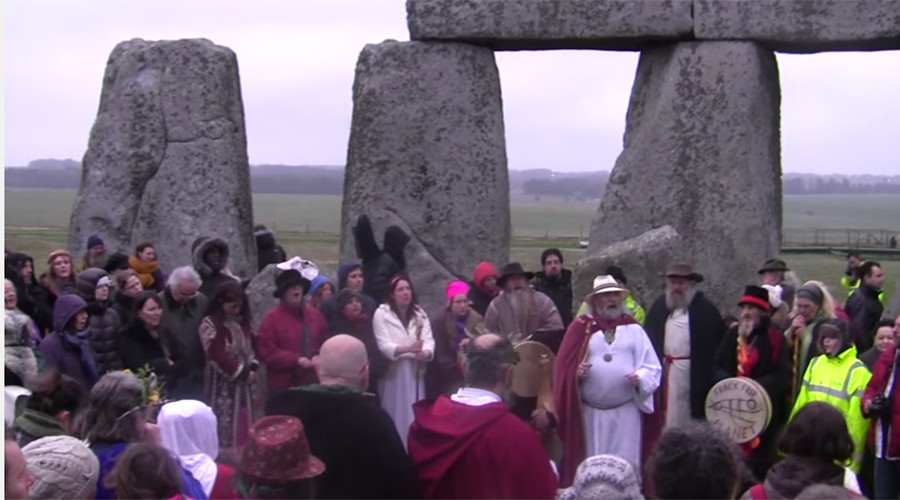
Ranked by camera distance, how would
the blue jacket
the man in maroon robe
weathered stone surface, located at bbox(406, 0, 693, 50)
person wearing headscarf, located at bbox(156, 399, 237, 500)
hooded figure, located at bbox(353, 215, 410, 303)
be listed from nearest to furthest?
the blue jacket < person wearing headscarf, located at bbox(156, 399, 237, 500) < the man in maroon robe < hooded figure, located at bbox(353, 215, 410, 303) < weathered stone surface, located at bbox(406, 0, 693, 50)

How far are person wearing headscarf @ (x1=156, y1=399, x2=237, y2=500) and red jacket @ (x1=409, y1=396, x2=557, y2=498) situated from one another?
2.19 feet

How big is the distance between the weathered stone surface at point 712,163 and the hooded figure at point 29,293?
13.6 ft

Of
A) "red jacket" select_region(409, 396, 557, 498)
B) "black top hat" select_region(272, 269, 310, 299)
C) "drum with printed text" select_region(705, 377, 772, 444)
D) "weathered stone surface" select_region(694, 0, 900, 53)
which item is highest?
"weathered stone surface" select_region(694, 0, 900, 53)

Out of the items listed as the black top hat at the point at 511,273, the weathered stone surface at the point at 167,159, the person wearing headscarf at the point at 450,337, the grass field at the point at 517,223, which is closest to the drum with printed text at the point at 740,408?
the person wearing headscarf at the point at 450,337

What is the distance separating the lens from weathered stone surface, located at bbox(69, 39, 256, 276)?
11.9 metres

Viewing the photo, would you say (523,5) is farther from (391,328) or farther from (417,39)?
(391,328)

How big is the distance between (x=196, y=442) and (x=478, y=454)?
905 millimetres

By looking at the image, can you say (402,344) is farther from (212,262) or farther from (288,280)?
(212,262)

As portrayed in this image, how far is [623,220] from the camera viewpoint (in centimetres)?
1149

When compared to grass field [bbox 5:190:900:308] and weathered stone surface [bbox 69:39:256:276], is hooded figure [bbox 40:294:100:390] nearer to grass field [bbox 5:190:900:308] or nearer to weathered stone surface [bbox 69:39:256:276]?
grass field [bbox 5:190:900:308]

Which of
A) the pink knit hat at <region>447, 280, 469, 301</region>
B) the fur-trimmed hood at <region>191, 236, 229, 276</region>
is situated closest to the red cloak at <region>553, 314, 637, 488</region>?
the pink knit hat at <region>447, 280, 469, 301</region>

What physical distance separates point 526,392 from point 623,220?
4301mm

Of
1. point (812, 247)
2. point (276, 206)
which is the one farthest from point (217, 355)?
point (276, 206)

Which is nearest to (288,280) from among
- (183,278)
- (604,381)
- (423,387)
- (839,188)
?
(183,278)
